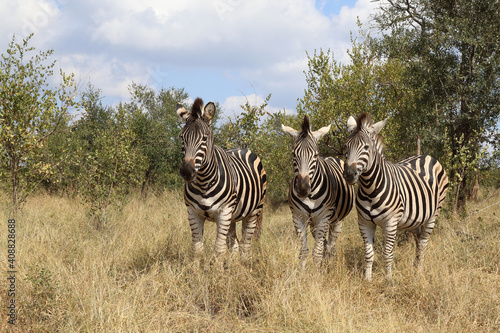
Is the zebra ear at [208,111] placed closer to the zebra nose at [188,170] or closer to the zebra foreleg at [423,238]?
the zebra nose at [188,170]

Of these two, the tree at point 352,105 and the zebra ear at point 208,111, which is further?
the tree at point 352,105

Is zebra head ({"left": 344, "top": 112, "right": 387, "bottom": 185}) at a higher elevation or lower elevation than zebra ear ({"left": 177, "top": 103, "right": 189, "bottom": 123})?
lower

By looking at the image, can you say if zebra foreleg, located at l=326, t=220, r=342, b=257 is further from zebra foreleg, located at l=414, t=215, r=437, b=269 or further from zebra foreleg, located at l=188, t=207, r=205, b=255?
zebra foreleg, located at l=188, t=207, r=205, b=255

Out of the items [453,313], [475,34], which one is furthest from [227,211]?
[475,34]

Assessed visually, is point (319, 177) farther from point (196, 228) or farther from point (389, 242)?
point (196, 228)

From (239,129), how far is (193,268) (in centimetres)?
508

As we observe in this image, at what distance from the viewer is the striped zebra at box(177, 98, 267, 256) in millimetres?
4797

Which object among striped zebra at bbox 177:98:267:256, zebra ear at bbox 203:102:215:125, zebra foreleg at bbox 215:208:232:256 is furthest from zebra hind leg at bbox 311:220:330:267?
zebra ear at bbox 203:102:215:125

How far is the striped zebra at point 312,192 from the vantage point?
511 centimetres

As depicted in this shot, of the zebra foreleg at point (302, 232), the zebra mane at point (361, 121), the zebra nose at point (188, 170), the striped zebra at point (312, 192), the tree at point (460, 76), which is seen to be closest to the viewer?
the zebra nose at point (188, 170)

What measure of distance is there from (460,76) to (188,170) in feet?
23.6

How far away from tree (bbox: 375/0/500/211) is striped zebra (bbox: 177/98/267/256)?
16.4ft

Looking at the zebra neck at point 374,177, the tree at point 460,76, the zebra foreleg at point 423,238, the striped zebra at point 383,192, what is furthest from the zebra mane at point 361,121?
the tree at point 460,76

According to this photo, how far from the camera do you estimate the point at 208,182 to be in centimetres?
507
